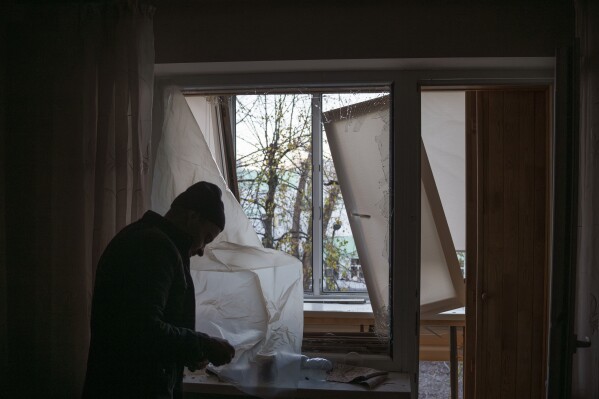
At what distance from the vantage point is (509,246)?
2664 mm

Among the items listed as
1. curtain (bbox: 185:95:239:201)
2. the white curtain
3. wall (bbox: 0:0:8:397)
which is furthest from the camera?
curtain (bbox: 185:95:239:201)

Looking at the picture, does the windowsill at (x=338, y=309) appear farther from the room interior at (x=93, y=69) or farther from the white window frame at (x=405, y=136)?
the room interior at (x=93, y=69)

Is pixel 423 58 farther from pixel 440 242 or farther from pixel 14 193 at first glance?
pixel 14 193

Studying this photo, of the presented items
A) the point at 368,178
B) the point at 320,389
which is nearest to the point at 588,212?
the point at 368,178

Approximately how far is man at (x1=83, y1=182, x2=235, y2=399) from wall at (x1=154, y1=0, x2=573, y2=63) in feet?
2.66

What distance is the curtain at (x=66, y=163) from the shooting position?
2078 mm

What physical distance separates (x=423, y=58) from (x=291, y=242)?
3.02ft

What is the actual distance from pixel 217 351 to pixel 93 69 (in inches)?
46.6

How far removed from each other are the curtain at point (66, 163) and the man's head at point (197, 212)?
1.22 ft

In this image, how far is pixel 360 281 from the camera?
2475 mm

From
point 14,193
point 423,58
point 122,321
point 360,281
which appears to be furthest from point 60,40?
point 360,281

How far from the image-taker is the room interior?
2.10 metres

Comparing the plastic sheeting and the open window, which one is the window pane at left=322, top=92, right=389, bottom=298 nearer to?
the open window

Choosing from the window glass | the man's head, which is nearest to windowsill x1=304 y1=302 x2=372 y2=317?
the window glass
